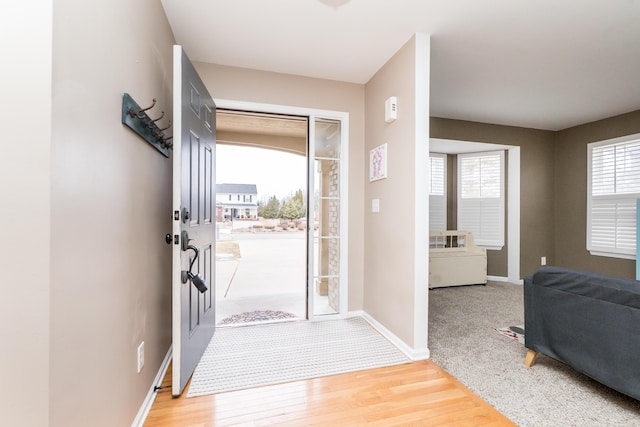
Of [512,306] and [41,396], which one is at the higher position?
[41,396]

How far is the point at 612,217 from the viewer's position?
4055 millimetres

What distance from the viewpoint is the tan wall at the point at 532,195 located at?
15.4 ft

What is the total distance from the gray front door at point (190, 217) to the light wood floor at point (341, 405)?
22 centimetres

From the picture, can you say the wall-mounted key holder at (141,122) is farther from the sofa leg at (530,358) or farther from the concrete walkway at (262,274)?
the sofa leg at (530,358)

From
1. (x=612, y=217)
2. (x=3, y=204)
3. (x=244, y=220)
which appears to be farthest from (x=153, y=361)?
(x=612, y=217)

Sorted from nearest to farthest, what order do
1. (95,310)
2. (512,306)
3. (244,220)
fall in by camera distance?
(95,310) < (512,306) < (244,220)

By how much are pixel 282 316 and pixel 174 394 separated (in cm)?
145

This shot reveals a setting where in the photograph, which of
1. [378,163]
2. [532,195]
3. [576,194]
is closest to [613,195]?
[576,194]

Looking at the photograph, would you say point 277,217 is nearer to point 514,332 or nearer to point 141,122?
point 141,122

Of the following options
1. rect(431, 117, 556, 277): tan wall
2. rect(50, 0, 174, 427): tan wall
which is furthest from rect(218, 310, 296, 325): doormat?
rect(431, 117, 556, 277): tan wall

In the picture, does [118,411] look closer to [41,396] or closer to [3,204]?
[41,396]

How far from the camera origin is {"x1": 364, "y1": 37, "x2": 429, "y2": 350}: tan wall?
2211mm

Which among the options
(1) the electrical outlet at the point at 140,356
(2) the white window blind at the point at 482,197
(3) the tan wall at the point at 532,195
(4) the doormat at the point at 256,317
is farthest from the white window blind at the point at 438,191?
(1) the electrical outlet at the point at 140,356

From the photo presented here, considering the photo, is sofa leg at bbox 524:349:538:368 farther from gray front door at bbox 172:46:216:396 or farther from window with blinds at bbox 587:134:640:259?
window with blinds at bbox 587:134:640:259
